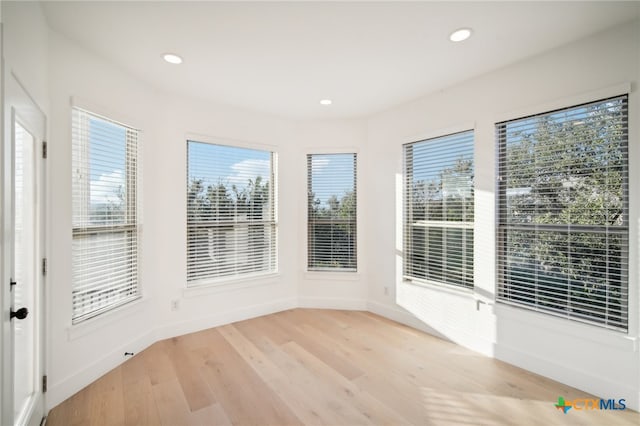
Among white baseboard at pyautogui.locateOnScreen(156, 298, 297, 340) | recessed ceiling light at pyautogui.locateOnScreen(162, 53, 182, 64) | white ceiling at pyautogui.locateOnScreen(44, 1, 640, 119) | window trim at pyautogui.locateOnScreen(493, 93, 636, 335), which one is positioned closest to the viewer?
white ceiling at pyautogui.locateOnScreen(44, 1, 640, 119)

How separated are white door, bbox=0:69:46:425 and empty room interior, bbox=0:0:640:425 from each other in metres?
0.02

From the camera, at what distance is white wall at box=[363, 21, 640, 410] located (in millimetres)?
2115

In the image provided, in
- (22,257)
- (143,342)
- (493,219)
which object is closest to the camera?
(22,257)

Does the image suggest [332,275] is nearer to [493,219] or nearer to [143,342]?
[493,219]

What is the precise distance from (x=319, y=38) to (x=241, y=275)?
2.88 metres

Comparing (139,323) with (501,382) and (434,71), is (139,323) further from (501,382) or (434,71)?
(434,71)

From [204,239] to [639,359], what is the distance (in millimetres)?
4023

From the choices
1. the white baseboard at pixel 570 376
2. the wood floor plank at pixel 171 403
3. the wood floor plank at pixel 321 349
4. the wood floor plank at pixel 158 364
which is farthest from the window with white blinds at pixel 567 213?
the wood floor plank at pixel 158 364

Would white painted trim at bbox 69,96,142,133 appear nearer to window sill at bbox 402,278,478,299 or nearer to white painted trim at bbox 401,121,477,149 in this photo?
white painted trim at bbox 401,121,477,149

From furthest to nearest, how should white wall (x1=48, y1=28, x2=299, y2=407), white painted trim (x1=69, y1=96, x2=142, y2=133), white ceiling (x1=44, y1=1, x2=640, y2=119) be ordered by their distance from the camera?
1. white painted trim (x1=69, y1=96, x2=142, y2=133)
2. white wall (x1=48, y1=28, x2=299, y2=407)
3. white ceiling (x1=44, y1=1, x2=640, y2=119)

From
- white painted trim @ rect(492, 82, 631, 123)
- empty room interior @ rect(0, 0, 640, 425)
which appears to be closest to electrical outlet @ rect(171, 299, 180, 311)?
empty room interior @ rect(0, 0, 640, 425)

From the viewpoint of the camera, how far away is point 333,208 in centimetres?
421

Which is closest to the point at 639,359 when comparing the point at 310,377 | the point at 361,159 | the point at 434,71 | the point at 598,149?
the point at 598,149

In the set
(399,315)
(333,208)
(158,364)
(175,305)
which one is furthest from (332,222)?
(158,364)
